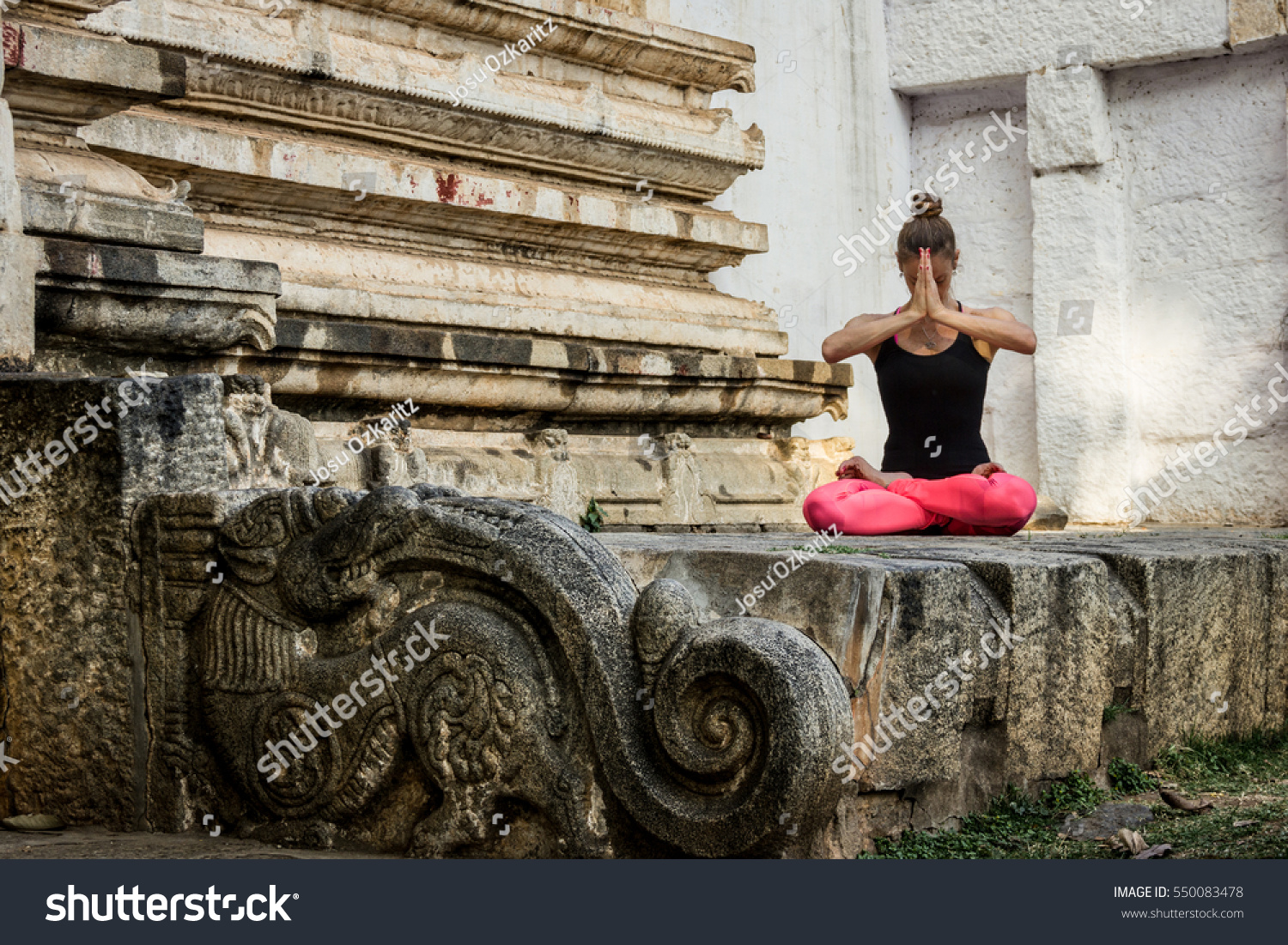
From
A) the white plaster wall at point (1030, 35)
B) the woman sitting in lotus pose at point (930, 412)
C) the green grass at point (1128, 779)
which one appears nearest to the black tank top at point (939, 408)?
the woman sitting in lotus pose at point (930, 412)

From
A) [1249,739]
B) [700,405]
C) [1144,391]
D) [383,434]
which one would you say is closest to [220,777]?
[383,434]

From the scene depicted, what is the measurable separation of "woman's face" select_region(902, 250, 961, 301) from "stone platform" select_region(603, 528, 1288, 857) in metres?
0.92

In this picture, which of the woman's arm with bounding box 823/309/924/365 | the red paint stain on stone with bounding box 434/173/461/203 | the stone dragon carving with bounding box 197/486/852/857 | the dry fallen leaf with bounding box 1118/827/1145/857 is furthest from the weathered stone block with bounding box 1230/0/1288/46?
the stone dragon carving with bounding box 197/486/852/857

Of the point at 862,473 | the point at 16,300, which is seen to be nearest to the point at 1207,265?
the point at 862,473

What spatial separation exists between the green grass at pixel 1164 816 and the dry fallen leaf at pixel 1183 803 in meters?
0.02

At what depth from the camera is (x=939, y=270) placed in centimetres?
419

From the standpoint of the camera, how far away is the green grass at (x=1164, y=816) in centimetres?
237

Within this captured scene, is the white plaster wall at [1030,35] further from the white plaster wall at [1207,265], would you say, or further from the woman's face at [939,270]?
the woman's face at [939,270]

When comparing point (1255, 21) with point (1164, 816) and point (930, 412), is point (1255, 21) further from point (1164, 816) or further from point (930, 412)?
point (1164, 816)

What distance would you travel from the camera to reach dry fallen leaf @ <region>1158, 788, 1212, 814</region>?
269 cm

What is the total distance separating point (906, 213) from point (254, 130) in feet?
17.7

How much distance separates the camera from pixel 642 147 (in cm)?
577

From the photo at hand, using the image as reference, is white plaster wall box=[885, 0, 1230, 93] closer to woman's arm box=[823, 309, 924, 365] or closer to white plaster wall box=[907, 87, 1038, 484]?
white plaster wall box=[907, 87, 1038, 484]

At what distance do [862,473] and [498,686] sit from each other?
198cm
